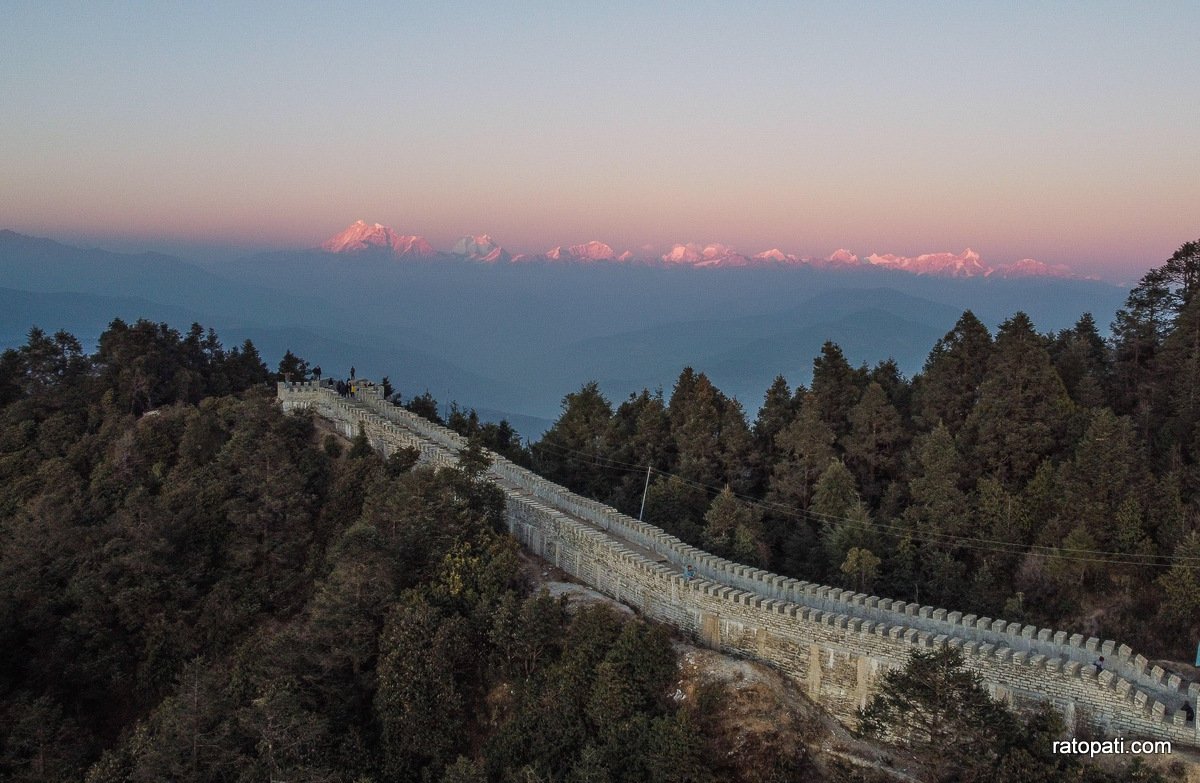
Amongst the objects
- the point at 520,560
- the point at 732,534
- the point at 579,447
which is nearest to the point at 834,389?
the point at 732,534

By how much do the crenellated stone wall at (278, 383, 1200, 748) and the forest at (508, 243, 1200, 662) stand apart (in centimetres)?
633

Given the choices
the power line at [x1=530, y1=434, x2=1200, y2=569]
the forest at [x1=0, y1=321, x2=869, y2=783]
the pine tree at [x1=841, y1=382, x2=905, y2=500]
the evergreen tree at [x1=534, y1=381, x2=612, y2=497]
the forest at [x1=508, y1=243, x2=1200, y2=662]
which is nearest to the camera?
the forest at [x1=0, y1=321, x2=869, y2=783]

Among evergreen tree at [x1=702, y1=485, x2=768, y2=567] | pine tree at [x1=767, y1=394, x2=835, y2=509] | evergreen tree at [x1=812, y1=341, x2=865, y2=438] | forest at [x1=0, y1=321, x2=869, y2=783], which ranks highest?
evergreen tree at [x1=812, y1=341, x2=865, y2=438]

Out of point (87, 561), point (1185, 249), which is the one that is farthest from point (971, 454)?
point (87, 561)

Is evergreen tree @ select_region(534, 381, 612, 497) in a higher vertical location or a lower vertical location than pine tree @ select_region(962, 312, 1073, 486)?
lower

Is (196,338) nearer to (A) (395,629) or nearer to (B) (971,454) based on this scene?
(A) (395,629)

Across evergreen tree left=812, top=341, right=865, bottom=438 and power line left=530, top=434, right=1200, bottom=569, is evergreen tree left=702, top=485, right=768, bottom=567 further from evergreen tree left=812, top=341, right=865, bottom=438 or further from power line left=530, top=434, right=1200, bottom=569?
evergreen tree left=812, top=341, right=865, bottom=438

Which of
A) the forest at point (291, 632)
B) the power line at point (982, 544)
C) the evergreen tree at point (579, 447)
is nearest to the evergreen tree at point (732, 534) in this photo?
the power line at point (982, 544)

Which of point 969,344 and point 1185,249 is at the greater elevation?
point 1185,249

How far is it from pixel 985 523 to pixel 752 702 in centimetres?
1600

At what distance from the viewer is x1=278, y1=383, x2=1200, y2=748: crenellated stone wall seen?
61.7 ft

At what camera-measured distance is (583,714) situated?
80.0ft

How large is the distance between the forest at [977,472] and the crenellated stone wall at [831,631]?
6329mm

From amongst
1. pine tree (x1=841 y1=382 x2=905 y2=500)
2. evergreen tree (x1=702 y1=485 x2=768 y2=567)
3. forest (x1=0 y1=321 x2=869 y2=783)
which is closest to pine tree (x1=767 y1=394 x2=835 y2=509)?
pine tree (x1=841 y1=382 x2=905 y2=500)
